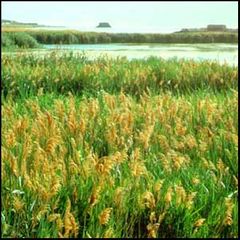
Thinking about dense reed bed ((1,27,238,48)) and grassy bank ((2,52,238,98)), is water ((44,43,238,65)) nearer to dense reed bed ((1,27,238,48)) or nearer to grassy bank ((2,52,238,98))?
grassy bank ((2,52,238,98))

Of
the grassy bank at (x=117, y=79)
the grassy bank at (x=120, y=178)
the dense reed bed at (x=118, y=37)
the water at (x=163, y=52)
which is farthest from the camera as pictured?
the dense reed bed at (x=118, y=37)

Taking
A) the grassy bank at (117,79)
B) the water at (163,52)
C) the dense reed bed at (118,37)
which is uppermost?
the dense reed bed at (118,37)

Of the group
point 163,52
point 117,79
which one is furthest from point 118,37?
point 117,79

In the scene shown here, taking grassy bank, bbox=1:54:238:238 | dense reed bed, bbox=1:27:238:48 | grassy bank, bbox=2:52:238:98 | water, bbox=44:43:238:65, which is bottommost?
grassy bank, bbox=1:54:238:238

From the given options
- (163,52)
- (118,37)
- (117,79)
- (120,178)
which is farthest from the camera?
(118,37)

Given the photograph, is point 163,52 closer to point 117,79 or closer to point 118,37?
point 117,79

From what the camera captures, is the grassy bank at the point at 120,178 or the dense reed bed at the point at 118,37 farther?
the dense reed bed at the point at 118,37

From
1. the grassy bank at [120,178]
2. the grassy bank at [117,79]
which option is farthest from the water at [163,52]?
the grassy bank at [120,178]

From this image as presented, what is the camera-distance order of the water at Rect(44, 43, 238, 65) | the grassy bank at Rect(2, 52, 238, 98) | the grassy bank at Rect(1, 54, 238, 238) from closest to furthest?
the grassy bank at Rect(1, 54, 238, 238), the grassy bank at Rect(2, 52, 238, 98), the water at Rect(44, 43, 238, 65)

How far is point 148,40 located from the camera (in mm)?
29172

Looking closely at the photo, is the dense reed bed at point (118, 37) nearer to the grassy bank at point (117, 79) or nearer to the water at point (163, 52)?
the water at point (163, 52)

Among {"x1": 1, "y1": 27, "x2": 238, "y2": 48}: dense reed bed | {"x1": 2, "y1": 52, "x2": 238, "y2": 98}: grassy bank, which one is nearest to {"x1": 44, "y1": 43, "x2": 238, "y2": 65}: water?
{"x1": 2, "y1": 52, "x2": 238, "y2": 98}: grassy bank

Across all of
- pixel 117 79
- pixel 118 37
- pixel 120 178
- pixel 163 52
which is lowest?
pixel 120 178

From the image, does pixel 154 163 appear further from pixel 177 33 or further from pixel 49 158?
pixel 177 33
